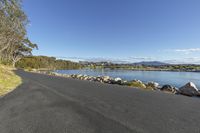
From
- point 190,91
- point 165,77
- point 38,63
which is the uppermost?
point 38,63

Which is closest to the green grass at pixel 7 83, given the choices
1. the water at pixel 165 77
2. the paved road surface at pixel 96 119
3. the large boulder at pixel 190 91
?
the paved road surface at pixel 96 119

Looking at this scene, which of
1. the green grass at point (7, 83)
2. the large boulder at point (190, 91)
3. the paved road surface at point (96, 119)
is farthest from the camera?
the large boulder at point (190, 91)

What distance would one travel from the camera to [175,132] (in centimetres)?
505

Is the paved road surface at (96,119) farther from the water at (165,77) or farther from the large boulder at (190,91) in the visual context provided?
the water at (165,77)

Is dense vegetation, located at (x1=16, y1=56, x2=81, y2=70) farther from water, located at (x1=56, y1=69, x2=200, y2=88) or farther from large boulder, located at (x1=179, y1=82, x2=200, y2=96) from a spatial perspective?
large boulder, located at (x1=179, y1=82, x2=200, y2=96)

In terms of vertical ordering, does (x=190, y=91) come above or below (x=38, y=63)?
below

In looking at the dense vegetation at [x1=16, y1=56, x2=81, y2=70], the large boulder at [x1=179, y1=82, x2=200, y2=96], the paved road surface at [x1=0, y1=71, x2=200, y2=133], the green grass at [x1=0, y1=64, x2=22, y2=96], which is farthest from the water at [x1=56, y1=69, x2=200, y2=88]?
the dense vegetation at [x1=16, y1=56, x2=81, y2=70]

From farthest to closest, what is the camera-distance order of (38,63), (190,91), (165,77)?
(38,63) < (165,77) < (190,91)

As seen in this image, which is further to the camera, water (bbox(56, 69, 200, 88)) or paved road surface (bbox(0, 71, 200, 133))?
water (bbox(56, 69, 200, 88))

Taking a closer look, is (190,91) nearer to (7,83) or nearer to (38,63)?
(7,83)

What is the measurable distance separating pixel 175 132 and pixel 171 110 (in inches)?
111

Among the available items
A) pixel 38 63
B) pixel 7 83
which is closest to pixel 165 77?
pixel 7 83

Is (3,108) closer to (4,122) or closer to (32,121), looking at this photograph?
(4,122)

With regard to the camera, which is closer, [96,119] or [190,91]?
[96,119]
